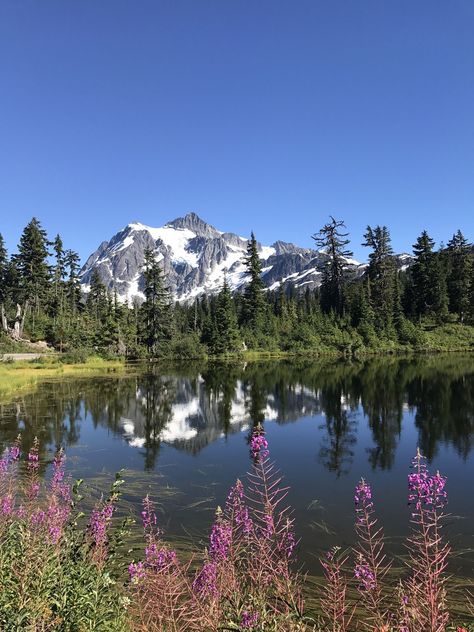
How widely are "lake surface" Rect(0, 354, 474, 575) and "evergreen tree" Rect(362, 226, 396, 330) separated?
48.7 meters

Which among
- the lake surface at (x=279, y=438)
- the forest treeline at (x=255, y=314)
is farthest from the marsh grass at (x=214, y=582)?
the forest treeline at (x=255, y=314)

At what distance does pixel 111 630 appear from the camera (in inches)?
180

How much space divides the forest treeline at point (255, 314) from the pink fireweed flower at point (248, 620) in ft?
179

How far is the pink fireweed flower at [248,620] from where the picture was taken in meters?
3.63

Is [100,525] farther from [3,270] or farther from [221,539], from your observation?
[3,270]

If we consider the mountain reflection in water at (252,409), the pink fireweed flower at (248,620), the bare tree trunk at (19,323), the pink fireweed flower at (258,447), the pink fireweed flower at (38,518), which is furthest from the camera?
the bare tree trunk at (19,323)

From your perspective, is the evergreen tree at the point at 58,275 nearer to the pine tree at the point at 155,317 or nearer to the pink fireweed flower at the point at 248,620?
the pine tree at the point at 155,317

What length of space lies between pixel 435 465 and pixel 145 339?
202ft

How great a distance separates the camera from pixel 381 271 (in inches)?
3711

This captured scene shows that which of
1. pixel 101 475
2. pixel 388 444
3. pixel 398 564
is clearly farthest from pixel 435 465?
pixel 101 475

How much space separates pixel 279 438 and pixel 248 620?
17014mm

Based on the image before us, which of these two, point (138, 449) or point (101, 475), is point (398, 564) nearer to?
point (101, 475)

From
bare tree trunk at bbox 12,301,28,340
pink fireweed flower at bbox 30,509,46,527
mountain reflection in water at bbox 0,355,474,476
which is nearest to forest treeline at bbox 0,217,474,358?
bare tree trunk at bbox 12,301,28,340

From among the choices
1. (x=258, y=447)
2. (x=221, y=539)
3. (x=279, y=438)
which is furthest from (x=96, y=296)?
(x=258, y=447)
